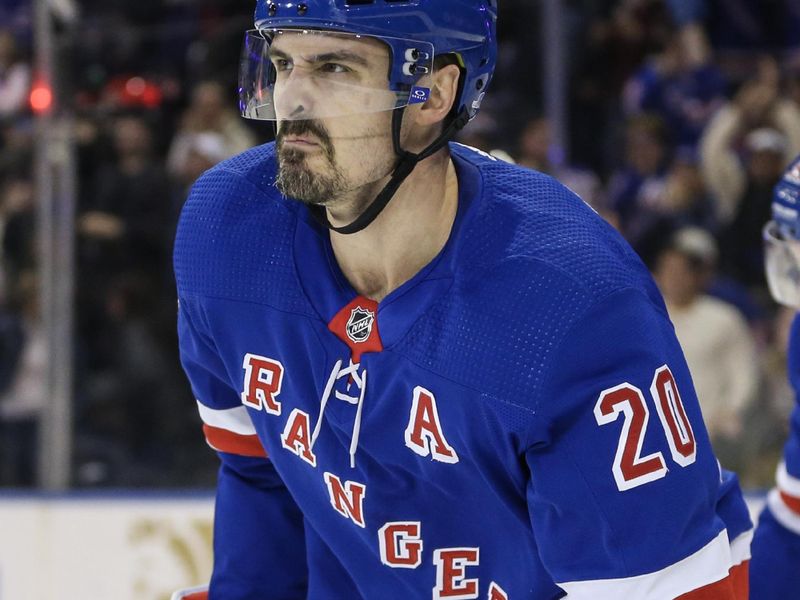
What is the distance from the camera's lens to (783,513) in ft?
7.70

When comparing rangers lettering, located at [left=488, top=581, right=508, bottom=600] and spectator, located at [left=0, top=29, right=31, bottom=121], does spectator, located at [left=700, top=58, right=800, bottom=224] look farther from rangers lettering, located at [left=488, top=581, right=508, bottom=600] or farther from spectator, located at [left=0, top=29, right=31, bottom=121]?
rangers lettering, located at [left=488, top=581, right=508, bottom=600]

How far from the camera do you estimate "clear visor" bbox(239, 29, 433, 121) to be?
1551 millimetres

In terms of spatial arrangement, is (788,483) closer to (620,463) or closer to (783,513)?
(783,513)

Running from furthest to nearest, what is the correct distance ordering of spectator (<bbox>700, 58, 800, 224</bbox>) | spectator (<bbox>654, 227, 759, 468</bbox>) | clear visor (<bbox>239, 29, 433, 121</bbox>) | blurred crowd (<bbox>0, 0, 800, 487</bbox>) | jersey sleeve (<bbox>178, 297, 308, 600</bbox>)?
spectator (<bbox>700, 58, 800, 224</bbox>), blurred crowd (<bbox>0, 0, 800, 487</bbox>), spectator (<bbox>654, 227, 759, 468</bbox>), jersey sleeve (<bbox>178, 297, 308, 600</bbox>), clear visor (<bbox>239, 29, 433, 121</bbox>)

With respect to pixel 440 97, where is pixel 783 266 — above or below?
below

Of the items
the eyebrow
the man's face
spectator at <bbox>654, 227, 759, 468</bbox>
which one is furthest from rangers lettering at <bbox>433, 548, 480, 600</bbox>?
spectator at <bbox>654, 227, 759, 468</bbox>

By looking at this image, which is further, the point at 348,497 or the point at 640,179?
the point at 640,179

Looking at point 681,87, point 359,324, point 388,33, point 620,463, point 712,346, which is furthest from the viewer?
point 681,87

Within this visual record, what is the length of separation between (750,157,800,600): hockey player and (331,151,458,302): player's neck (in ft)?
2.73

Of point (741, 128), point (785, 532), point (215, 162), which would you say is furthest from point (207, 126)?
point (785, 532)

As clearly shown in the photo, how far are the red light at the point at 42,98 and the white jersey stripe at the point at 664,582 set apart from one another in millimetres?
2729

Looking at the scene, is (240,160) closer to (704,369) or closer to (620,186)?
(704,369)

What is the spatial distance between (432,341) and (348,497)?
27 cm

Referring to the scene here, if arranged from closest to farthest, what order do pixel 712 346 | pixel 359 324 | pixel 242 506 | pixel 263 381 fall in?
pixel 359 324 < pixel 263 381 < pixel 242 506 < pixel 712 346
